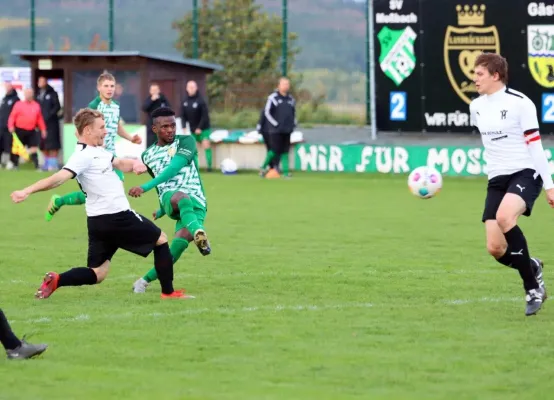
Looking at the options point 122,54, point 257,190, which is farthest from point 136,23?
point 257,190

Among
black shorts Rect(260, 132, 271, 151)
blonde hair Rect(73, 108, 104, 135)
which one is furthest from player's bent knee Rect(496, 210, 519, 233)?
black shorts Rect(260, 132, 271, 151)

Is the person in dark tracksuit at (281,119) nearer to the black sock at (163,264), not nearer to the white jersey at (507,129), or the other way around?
the black sock at (163,264)

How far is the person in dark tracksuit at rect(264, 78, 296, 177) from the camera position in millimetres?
25484

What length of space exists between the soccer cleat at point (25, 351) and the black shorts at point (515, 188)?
3.51 m

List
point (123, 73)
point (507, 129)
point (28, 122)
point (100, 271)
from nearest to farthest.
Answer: point (507, 129)
point (100, 271)
point (28, 122)
point (123, 73)

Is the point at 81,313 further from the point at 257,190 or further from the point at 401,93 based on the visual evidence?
the point at 401,93

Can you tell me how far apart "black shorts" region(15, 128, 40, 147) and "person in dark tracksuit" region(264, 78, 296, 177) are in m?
5.88

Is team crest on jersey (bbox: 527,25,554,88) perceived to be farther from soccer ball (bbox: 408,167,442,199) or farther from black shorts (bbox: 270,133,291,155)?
soccer ball (bbox: 408,167,442,199)

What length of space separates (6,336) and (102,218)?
2.42 metres

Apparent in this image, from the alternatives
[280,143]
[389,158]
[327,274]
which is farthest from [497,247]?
[389,158]

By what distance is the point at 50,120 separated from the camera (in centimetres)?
2780

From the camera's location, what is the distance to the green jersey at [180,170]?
1030 cm

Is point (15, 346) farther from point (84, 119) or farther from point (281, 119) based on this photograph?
point (281, 119)

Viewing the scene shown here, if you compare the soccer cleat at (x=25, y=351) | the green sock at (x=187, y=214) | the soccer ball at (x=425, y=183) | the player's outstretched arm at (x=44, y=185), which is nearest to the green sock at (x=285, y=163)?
the soccer ball at (x=425, y=183)
